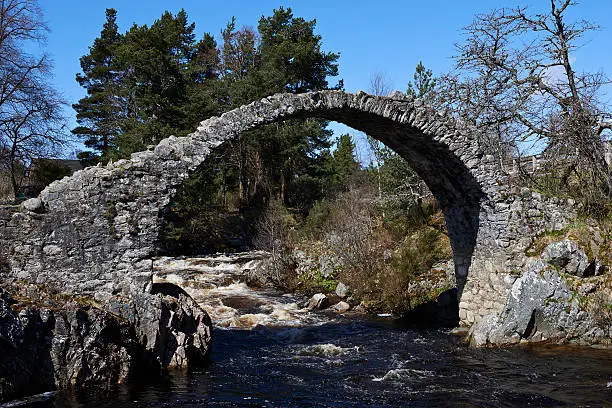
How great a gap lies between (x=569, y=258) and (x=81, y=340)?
27.0ft

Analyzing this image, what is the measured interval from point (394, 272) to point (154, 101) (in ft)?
46.6

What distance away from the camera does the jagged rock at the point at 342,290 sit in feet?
50.1

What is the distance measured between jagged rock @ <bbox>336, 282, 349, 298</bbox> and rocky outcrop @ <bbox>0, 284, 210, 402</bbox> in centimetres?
756

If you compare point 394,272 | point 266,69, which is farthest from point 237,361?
point 266,69

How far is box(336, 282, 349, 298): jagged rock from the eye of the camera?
15266 millimetres

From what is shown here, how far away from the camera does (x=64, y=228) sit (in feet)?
Result: 25.2

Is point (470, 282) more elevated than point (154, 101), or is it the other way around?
point (154, 101)

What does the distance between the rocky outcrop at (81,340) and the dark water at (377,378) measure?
0.31 m

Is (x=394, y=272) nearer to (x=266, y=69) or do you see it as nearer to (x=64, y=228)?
(x=64, y=228)

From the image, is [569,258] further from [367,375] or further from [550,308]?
[367,375]

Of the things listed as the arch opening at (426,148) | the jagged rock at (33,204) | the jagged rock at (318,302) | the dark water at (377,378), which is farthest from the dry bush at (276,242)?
the jagged rock at (33,204)

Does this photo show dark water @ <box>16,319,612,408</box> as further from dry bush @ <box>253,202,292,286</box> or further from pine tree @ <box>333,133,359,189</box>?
pine tree @ <box>333,133,359,189</box>

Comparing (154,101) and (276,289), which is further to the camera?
(154,101)

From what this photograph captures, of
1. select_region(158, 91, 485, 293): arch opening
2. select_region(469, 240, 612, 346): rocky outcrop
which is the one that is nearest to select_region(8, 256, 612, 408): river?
select_region(469, 240, 612, 346): rocky outcrop
